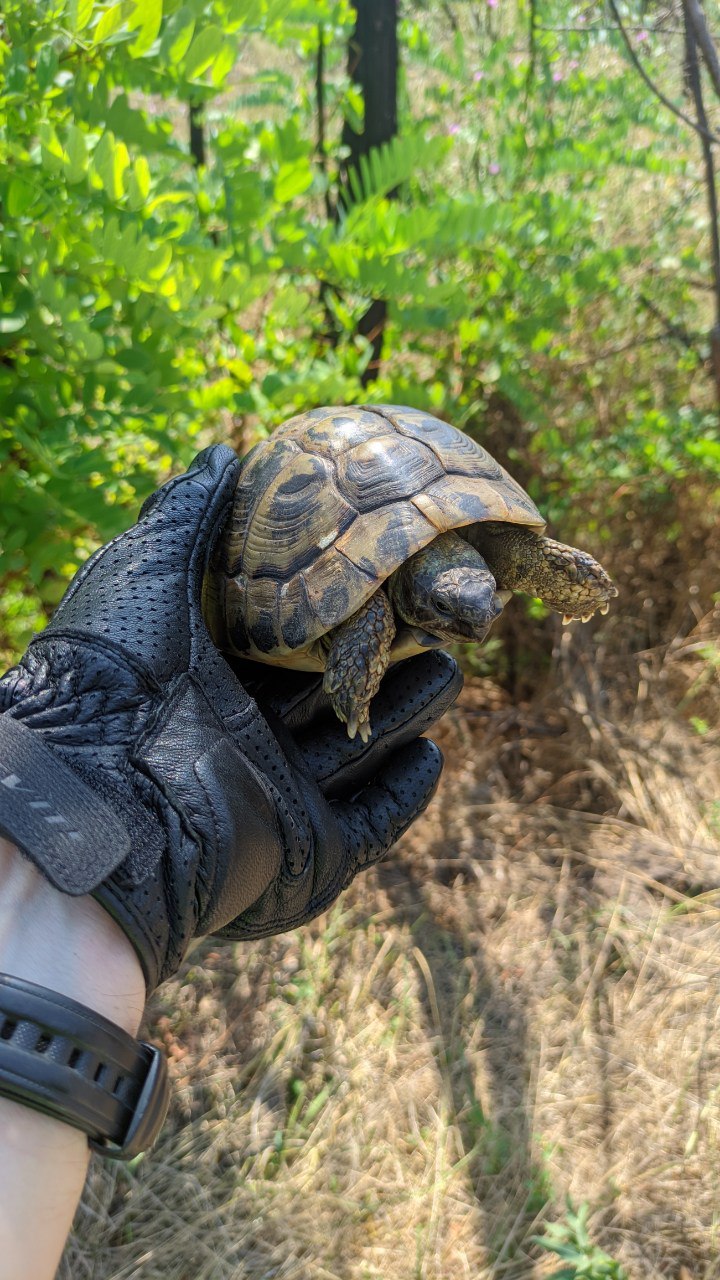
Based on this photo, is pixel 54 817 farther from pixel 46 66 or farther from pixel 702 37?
pixel 702 37

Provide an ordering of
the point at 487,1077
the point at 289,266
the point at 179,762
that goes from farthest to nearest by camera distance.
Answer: the point at 487,1077 < the point at 289,266 < the point at 179,762

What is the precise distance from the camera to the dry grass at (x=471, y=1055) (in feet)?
7.06

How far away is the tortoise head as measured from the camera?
166cm

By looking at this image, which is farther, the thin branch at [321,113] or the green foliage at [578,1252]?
the thin branch at [321,113]

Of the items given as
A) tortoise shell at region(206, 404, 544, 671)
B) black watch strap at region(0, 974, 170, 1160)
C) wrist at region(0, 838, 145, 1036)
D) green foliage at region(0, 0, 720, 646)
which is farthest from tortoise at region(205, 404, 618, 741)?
black watch strap at region(0, 974, 170, 1160)

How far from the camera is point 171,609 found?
4.71 ft

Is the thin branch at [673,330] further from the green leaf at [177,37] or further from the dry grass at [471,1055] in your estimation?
the green leaf at [177,37]

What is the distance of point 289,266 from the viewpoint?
7.92 feet

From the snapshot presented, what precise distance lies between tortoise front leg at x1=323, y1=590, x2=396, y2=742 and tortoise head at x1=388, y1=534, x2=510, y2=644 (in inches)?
3.4

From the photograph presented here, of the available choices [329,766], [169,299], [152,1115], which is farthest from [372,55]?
[152,1115]

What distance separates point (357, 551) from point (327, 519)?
0.10m

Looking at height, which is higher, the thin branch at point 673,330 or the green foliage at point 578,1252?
the thin branch at point 673,330

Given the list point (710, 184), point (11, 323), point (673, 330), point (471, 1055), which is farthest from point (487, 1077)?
point (710, 184)

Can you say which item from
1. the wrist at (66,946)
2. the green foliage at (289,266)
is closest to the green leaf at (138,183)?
the green foliage at (289,266)
